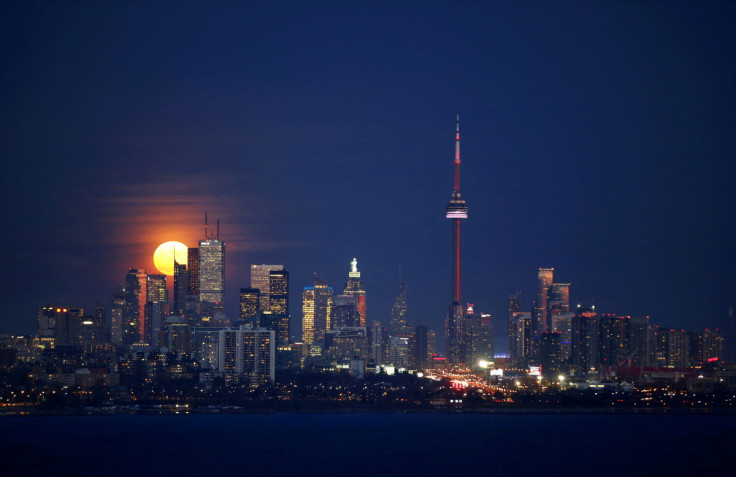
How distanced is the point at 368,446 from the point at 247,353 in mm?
97283

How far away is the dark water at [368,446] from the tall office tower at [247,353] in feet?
179

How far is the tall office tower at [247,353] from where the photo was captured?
7292 inches

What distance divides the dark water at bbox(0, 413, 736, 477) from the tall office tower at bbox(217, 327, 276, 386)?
54.6 m

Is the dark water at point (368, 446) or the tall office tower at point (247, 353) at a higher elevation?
the tall office tower at point (247, 353)

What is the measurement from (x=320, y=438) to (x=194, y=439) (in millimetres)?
11534

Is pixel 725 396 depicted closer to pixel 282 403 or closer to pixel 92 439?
pixel 282 403

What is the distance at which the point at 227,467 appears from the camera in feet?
252

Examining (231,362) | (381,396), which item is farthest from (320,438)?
(231,362)

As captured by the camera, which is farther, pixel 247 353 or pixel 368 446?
pixel 247 353

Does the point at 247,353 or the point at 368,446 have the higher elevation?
the point at 247,353

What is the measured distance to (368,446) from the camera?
92.1 meters

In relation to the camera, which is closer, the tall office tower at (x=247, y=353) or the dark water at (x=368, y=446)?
the dark water at (x=368, y=446)

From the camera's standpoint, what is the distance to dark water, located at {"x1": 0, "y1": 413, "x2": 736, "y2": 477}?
74.7m

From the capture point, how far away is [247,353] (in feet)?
614
